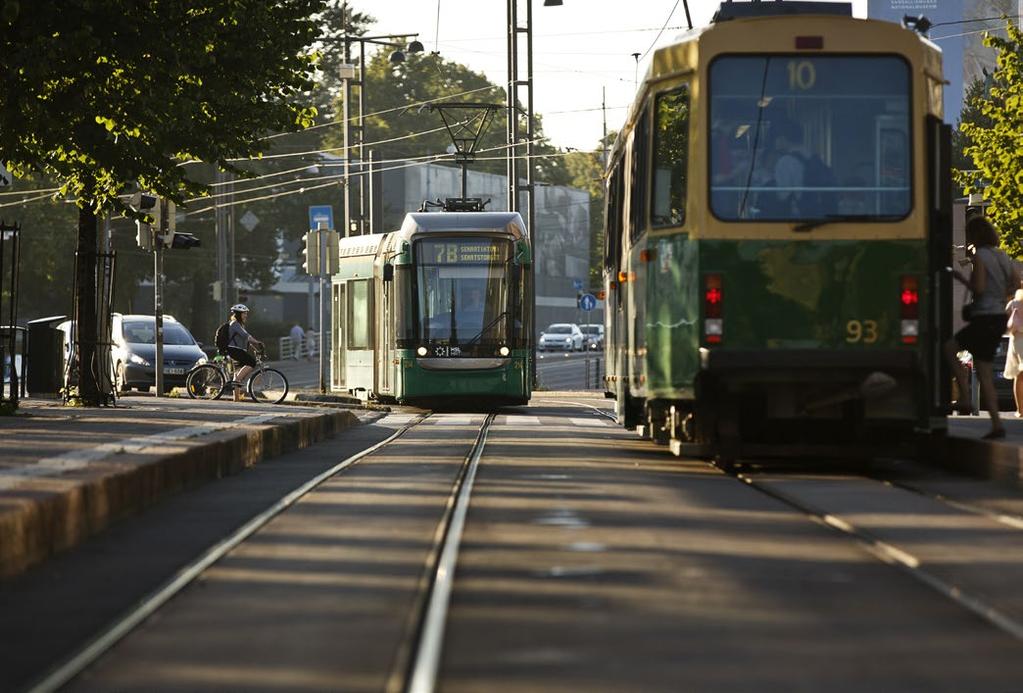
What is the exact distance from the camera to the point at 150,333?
40.7 meters

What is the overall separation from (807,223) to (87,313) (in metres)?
12.8

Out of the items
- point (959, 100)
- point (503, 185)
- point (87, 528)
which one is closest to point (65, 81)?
point (87, 528)

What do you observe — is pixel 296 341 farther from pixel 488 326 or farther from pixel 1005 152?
pixel 1005 152

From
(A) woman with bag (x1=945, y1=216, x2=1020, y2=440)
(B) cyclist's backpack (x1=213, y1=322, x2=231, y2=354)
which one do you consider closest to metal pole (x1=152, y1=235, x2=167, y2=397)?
(B) cyclist's backpack (x1=213, y1=322, x2=231, y2=354)

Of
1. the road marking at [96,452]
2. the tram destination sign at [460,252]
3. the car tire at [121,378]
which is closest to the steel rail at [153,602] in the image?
the road marking at [96,452]

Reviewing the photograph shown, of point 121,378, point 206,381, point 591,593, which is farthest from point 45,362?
point 591,593

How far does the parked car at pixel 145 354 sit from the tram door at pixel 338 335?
3276 mm

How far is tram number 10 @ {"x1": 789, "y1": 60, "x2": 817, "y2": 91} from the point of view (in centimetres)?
1455

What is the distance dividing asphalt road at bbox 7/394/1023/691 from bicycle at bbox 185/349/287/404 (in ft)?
63.7

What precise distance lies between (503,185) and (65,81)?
88103 mm

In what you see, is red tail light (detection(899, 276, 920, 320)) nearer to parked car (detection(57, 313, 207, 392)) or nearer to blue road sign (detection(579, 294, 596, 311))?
parked car (detection(57, 313, 207, 392))

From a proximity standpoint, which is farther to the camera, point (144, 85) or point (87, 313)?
point (87, 313)

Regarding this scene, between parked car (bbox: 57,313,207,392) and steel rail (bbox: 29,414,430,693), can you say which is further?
parked car (bbox: 57,313,207,392)

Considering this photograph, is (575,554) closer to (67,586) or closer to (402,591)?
(402,591)
